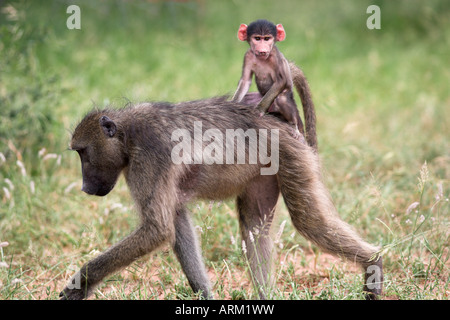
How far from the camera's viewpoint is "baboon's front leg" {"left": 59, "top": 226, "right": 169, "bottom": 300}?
3.28m

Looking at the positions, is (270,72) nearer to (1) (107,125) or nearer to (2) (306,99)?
(2) (306,99)

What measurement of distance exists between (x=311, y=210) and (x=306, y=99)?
68 centimetres

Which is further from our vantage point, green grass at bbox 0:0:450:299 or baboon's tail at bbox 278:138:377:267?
green grass at bbox 0:0:450:299

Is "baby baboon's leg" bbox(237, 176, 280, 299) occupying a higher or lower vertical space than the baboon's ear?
lower

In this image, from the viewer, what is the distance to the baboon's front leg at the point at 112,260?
3283 mm

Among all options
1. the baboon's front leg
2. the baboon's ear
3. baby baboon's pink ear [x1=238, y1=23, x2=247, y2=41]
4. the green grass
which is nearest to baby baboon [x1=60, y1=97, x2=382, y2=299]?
the baboon's ear

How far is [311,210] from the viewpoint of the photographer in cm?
352

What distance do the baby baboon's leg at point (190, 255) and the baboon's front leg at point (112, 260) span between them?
0.41 metres

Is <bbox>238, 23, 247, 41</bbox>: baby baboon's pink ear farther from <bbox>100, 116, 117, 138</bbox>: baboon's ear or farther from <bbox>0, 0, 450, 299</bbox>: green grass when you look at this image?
<bbox>0, 0, 450, 299</bbox>: green grass

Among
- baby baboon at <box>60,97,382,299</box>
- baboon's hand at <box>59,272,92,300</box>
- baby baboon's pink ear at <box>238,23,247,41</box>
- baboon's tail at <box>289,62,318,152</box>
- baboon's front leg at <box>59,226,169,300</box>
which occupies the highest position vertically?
baby baboon's pink ear at <box>238,23,247,41</box>

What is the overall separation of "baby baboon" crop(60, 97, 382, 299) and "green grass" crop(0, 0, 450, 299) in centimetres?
24

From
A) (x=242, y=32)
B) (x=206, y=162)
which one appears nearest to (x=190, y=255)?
(x=206, y=162)

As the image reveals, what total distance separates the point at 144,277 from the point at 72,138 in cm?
107

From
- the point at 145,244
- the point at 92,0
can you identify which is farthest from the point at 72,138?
the point at 92,0
